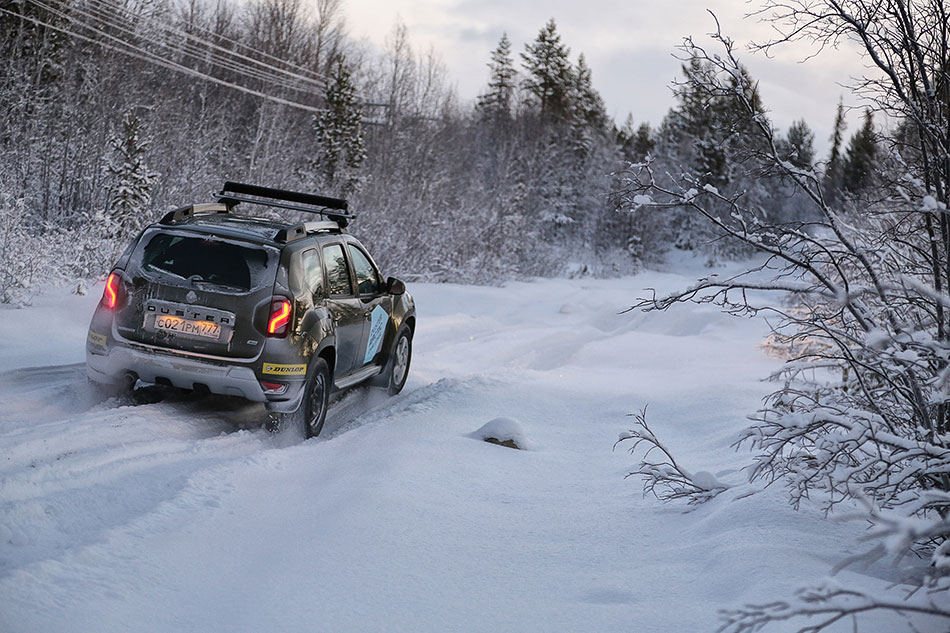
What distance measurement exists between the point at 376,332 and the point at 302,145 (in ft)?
89.5

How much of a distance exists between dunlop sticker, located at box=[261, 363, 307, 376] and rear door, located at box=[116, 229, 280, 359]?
0.44 feet

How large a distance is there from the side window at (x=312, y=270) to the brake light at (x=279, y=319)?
0.42 metres

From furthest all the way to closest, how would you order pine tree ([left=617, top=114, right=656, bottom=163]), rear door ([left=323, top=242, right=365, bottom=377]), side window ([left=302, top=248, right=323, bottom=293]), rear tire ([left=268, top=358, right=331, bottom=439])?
pine tree ([left=617, top=114, right=656, bottom=163]) → rear door ([left=323, top=242, right=365, bottom=377]) → side window ([left=302, top=248, right=323, bottom=293]) → rear tire ([left=268, top=358, right=331, bottom=439])

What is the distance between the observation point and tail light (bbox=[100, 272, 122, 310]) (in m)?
6.44

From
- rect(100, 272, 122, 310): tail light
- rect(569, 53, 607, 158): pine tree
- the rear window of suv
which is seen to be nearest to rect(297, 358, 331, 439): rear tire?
the rear window of suv

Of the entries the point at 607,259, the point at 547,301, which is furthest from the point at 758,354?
the point at 607,259

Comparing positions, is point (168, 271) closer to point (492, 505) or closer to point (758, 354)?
point (492, 505)

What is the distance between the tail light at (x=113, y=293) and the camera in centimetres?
644

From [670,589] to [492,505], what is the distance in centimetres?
149

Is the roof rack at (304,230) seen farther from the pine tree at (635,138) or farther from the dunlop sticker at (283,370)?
the pine tree at (635,138)

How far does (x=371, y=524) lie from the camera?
4.47 metres

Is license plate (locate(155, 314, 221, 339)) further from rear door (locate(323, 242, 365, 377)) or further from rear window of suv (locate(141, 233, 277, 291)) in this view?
rear door (locate(323, 242, 365, 377))

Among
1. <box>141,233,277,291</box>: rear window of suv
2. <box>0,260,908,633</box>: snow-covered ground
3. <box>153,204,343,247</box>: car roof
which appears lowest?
<box>0,260,908,633</box>: snow-covered ground

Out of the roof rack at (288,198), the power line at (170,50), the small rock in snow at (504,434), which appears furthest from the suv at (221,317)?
the power line at (170,50)
